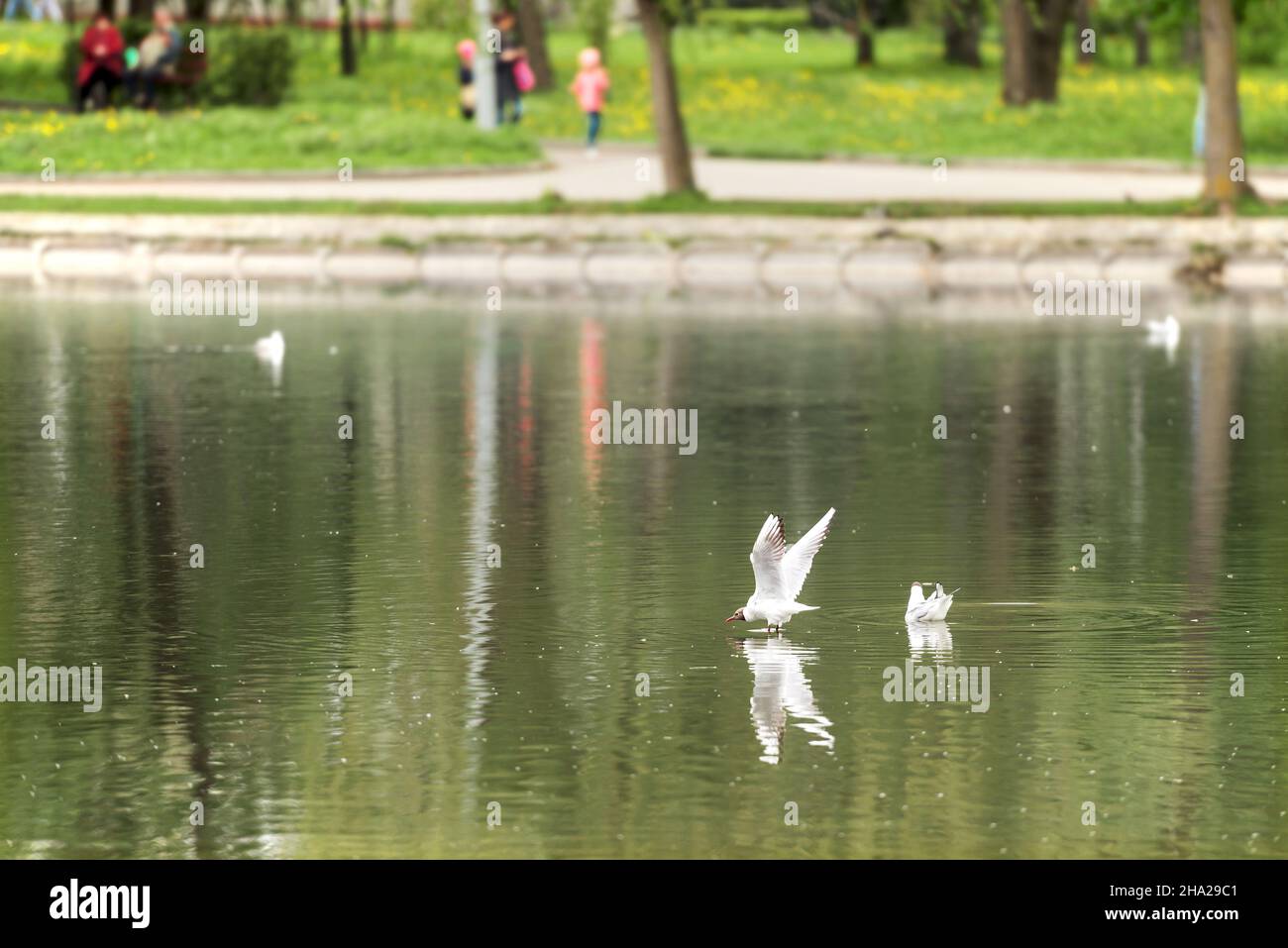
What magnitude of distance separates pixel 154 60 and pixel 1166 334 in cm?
2359

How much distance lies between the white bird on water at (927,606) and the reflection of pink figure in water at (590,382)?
4.41 meters

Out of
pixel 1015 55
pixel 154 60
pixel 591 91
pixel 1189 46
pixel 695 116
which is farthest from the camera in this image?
pixel 1189 46

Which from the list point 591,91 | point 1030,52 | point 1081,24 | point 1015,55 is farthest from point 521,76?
point 1081,24

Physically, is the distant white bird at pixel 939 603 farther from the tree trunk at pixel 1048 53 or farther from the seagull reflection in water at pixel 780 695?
the tree trunk at pixel 1048 53

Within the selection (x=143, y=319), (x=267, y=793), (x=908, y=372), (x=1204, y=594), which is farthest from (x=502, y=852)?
(x=143, y=319)

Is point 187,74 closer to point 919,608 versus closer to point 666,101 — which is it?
point 666,101

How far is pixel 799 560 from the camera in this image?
1159 cm

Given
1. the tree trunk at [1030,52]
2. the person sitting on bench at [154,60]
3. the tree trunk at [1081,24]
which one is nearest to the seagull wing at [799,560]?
the person sitting on bench at [154,60]

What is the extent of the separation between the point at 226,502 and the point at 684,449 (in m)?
3.39

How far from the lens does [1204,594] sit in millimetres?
12844

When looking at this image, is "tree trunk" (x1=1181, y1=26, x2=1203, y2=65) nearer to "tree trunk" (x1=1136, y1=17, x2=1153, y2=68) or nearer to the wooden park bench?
"tree trunk" (x1=1136, y1=17, x2=1153, y2=68)

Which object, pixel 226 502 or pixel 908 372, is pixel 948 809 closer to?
pixel 226 502

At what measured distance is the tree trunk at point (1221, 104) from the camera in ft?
100

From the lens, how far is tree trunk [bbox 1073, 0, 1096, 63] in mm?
65037
